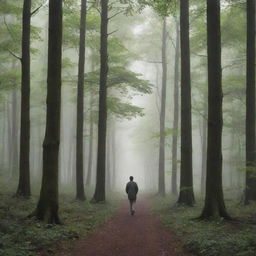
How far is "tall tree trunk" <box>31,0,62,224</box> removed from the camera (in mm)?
9430

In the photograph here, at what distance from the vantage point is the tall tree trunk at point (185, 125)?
1445cm

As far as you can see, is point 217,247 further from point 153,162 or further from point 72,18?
point 153,162

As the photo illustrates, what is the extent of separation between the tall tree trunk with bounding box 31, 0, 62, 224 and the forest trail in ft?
5.16

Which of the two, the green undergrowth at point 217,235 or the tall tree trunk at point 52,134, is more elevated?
the tall tree trunk at point 52,134

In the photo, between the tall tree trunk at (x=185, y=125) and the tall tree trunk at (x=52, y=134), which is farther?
the tall tree trunk at (x=185, y=125)

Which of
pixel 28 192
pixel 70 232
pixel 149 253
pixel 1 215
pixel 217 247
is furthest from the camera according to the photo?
pixel 28 192

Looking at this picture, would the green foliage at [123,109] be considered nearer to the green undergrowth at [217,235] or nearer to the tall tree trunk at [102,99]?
the tall tree trunk at [102,99]

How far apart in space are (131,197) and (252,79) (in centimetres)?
770

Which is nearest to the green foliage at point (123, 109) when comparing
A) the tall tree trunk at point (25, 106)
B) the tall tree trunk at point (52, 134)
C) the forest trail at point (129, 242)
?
the tall tree trunk at point (25, 106)

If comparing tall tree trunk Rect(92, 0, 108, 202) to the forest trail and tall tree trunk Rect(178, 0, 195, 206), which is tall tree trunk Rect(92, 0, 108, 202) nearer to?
tall tree trunk Rect(178, 0, 195, 206)

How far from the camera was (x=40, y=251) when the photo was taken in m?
6.82

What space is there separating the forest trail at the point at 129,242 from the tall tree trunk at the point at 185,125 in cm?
331

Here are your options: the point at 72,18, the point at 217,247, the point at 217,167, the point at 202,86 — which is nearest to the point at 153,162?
the point at 202,86

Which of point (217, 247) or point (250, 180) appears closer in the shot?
point (217, 247)
